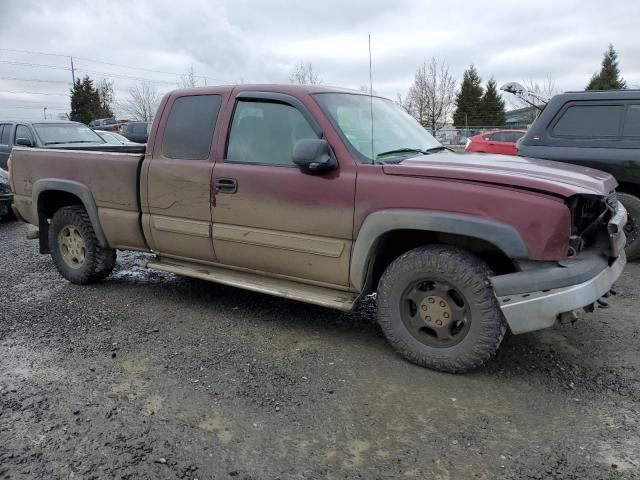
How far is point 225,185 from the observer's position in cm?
408

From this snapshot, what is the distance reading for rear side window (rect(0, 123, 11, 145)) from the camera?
38.3 ft

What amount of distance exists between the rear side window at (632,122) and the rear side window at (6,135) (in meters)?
11.8

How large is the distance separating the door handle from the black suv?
3.97m

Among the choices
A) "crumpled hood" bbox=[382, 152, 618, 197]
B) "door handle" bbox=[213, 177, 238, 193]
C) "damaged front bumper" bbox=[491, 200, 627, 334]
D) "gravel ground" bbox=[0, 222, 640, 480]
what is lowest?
"gravel ground" bbox=[0, 222, 640, 480]

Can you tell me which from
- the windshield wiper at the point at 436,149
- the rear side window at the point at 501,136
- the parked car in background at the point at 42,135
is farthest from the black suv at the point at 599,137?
the rear side window at the point at 501,136

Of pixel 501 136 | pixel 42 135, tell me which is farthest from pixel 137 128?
pixel 501 136

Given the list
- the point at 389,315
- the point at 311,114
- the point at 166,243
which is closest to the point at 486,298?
the point at 389,315

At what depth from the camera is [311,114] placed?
3791 mm

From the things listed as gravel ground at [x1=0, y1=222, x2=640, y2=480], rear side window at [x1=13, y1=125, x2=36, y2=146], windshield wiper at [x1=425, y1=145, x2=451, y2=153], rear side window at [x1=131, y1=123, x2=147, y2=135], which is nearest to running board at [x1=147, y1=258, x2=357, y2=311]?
gravel ground at [x1=0, y1=222, x2=640, y2=480]

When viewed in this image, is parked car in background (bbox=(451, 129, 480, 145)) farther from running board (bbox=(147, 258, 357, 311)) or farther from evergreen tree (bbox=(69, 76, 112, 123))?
evergreen tree (bbox=(69, 76, 112, 123))

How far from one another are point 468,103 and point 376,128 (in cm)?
4229

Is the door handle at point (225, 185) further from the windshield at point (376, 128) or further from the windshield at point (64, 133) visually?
the windshield at point (64, 133)

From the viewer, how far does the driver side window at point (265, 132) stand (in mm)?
3895

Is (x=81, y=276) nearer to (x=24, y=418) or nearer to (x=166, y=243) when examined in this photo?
(x=166, y=243)
